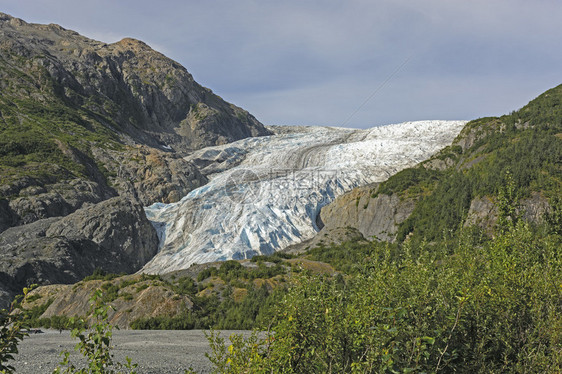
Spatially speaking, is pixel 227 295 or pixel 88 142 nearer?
pixel 227 295

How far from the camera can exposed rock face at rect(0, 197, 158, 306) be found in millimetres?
34781

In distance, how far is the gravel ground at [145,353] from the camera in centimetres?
1033

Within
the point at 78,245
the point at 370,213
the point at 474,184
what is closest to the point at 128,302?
the point at 78,245

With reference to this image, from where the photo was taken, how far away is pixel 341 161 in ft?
264

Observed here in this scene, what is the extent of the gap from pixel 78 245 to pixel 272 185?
31.9 meters

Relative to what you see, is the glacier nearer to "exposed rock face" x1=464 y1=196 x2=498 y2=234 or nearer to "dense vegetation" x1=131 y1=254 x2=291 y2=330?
"dense vegetation" x1=131 y1=254 x2=291 y2=330

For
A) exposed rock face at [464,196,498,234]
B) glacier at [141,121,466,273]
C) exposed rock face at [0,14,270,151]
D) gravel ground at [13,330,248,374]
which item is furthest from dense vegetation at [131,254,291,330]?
exposed rock face at [0,14,270,151]

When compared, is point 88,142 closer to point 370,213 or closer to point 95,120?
point 95,120

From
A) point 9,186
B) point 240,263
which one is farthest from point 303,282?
point 9,186

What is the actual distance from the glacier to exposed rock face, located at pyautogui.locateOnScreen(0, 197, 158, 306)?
2991 mm

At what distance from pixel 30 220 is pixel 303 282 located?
169 ft

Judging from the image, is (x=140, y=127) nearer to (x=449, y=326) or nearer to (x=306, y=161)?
(x=306, y=161)

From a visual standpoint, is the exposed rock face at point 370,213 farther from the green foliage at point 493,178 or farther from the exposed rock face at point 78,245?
the exposed rock face at point 78,245

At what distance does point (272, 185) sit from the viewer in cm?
6725
